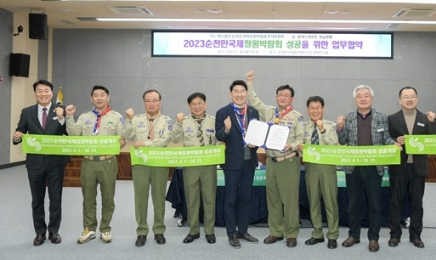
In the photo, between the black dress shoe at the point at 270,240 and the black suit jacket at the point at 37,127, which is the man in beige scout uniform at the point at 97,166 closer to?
the black suit jacket at the point at 37,127

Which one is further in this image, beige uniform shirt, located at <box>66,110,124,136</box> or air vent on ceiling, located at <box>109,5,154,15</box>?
air vent on ceiling, located at <box>109,5,154,15</box>

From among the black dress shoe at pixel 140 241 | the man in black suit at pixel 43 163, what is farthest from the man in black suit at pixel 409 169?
the man in black suit at pixel 43 163

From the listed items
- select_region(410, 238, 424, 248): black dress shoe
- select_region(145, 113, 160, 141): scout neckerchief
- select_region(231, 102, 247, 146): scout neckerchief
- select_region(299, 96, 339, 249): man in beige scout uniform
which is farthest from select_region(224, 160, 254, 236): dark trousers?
select_region(410, 238, 424, 248): black dress shoe

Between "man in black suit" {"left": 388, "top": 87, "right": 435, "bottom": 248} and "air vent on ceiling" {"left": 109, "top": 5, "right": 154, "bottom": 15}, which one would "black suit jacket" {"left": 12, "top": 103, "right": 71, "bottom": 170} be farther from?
"air vent on ceiling" {"left": 109, "top": 5, "right": 154, "bottom": 15}

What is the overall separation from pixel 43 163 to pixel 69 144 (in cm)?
28

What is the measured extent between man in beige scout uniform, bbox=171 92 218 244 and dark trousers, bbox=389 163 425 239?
5.07ft

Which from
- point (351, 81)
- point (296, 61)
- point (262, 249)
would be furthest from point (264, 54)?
point (262, 249)

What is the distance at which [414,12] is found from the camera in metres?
8.22

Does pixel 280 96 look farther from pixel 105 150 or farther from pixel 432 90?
pixel 432 90

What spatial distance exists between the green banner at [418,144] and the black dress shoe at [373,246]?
2.63ft

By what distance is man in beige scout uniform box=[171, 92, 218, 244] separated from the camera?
3627 millimetres

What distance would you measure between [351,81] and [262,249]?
308 inches

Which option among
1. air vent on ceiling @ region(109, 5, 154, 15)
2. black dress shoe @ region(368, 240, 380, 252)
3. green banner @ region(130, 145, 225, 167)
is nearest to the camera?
black dress shoe @ region(368, 240, 380, 252)

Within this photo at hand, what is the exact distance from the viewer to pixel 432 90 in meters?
10.3
